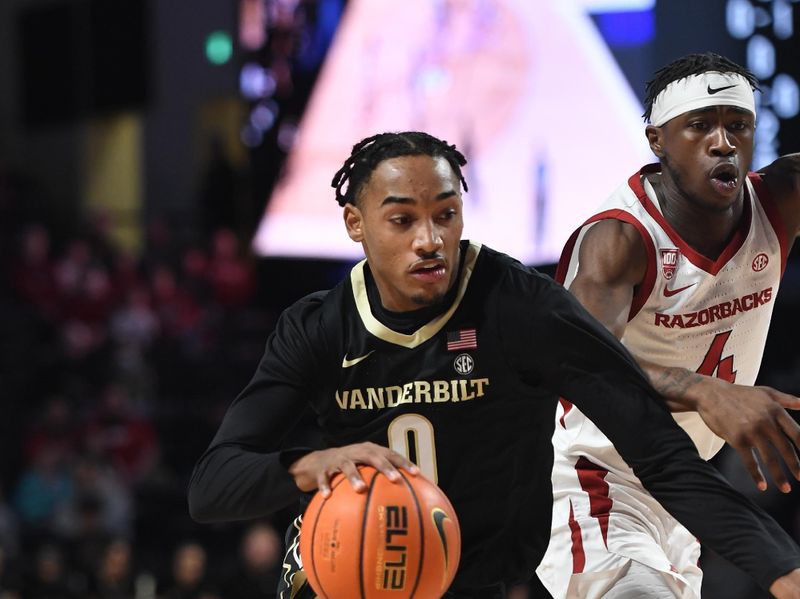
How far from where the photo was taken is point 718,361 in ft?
14.1

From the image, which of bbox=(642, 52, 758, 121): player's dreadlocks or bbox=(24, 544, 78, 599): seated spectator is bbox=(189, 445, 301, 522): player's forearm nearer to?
bbox=(642, 52, 758, 121): player's dreadlocks

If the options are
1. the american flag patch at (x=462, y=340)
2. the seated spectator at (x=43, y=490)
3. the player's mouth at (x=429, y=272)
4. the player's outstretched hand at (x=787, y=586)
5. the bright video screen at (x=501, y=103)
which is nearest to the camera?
the player's outstretched hand at (x=787, y=586)

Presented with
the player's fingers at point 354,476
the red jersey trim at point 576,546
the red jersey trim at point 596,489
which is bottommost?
the red jersey trim at point 576,546

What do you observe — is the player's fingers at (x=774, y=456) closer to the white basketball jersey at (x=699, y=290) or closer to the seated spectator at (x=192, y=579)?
the white basketball jersey at (x=699, y=290)

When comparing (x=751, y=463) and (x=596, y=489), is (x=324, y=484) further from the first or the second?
(x=596, y=489)

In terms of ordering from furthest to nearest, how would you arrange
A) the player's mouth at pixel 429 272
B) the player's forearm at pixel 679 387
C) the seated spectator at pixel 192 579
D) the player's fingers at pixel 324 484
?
the seated spectator at pixel 192 579, the player's mouth at pixel 429 272, the player's forearm at pixel 679 387, the player's fingers at pixel 324 484

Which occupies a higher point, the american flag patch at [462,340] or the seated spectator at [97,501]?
the american flag patch at [462,340]

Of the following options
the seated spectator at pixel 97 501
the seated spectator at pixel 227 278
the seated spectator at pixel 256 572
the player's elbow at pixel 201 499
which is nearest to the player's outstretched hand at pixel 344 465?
the player's elbow at pixel 201 499

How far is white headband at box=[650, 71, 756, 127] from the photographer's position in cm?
413

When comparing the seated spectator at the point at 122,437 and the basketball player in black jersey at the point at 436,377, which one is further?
the seated spectator at the point at 122,437

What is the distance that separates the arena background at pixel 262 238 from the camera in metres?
9.53

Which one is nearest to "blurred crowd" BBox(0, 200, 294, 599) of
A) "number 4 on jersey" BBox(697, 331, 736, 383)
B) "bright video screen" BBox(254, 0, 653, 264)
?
"bright video screen" BBox(254, 0, 653, 264)

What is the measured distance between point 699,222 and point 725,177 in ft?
0.56

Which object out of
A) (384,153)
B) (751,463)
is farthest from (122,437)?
(751,463)
